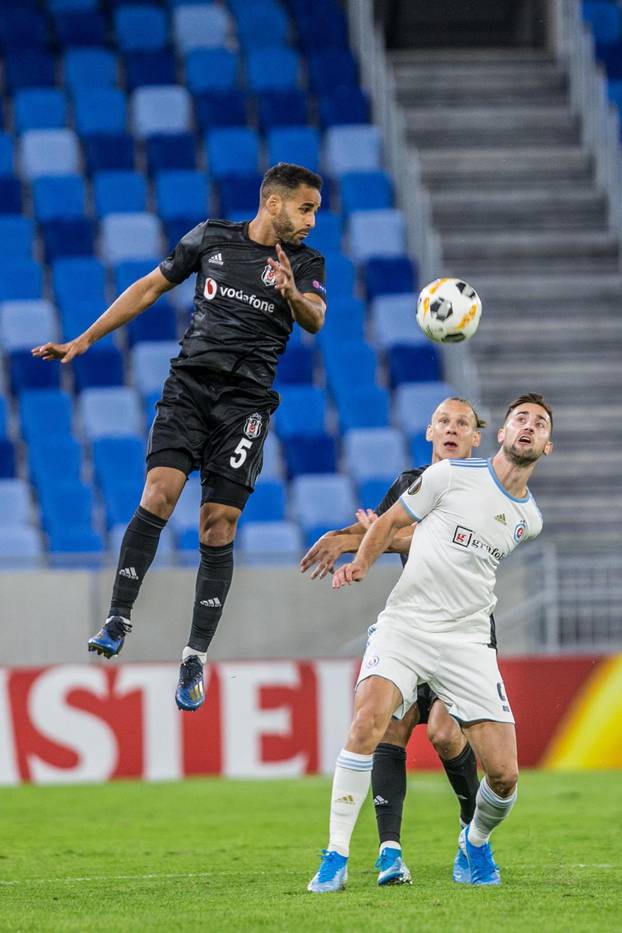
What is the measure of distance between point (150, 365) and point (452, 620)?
34.4ft

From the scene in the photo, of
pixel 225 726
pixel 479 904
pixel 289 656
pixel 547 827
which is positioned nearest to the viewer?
pixel 479 904

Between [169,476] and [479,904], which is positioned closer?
[479,904]

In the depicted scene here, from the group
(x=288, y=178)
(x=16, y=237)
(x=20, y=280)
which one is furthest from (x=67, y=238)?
(x=288, y=178)

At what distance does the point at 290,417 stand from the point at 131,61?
19.2ft

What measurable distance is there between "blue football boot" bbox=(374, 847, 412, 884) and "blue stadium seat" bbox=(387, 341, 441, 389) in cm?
1035

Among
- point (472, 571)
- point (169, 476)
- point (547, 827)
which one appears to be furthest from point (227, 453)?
point (547, 827)

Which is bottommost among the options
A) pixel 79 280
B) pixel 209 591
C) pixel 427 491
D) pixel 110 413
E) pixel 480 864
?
pixel 480 864

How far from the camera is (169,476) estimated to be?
305 inches

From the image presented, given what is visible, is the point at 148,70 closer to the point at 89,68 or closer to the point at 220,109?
the point at 89,68

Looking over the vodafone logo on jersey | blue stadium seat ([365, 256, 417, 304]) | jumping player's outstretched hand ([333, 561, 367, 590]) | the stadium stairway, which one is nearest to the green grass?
jumping player's outstretched hand ([333, 561, 367, 590])

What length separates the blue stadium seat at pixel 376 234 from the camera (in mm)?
19203

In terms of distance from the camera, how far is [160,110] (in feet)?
66.7

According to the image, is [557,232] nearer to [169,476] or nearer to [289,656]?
[289,656]

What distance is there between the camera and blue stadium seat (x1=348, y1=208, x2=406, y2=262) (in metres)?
19.2
